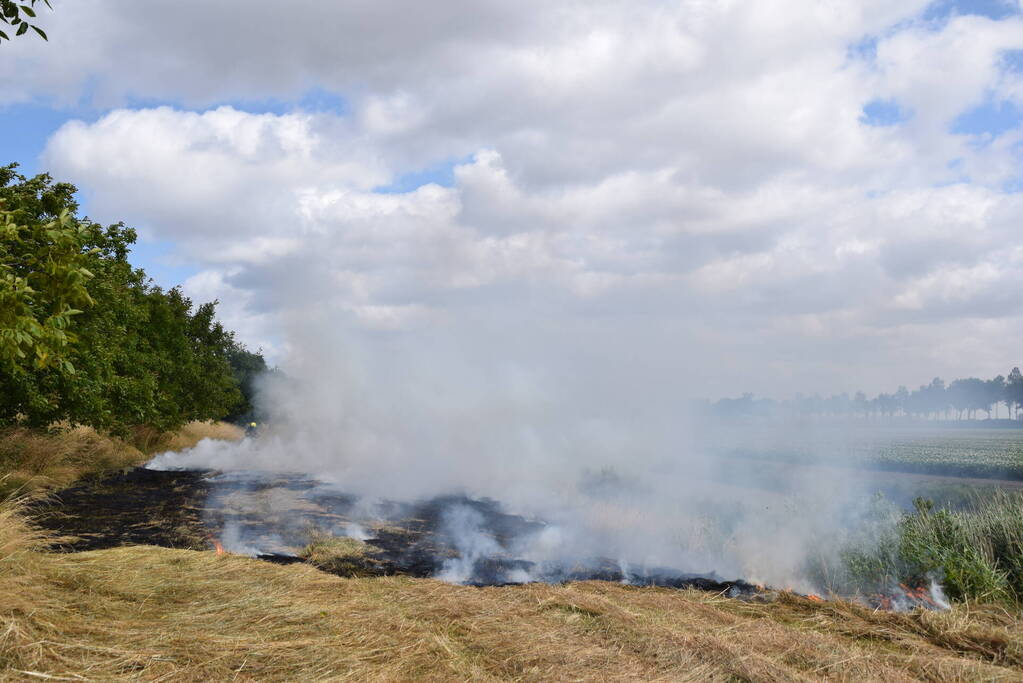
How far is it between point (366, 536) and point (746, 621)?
7.49 meters

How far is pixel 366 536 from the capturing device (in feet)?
42.2

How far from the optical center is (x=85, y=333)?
15.0 m

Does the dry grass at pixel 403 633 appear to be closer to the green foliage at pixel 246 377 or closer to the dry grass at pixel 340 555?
the dry grass at pixel 340 555

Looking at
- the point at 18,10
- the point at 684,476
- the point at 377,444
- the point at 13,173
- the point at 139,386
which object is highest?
the point at 13,173

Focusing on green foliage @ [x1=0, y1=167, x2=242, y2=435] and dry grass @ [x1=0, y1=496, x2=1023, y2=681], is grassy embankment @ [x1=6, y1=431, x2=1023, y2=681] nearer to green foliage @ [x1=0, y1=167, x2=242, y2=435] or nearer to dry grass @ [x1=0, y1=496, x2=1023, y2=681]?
dry grass @ [x1=0, y1=496, x2=1023, y2=681]

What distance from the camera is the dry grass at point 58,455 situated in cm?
1694

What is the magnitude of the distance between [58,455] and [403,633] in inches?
750

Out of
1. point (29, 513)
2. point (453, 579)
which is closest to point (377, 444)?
point (29, 513)

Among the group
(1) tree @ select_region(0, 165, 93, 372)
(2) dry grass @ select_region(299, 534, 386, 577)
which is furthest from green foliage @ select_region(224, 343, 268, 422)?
(1) tree @ select_region(0, 165, 93, 372)

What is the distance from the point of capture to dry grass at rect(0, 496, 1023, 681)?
486 centimetres

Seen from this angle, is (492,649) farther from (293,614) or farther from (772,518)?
(772,518)

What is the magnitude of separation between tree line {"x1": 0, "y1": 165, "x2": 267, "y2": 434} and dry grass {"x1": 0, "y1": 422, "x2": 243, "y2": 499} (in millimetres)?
1470

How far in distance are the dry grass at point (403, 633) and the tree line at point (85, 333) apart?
6.57 feet

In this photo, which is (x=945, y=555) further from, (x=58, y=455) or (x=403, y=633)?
(x=58, y=455)
